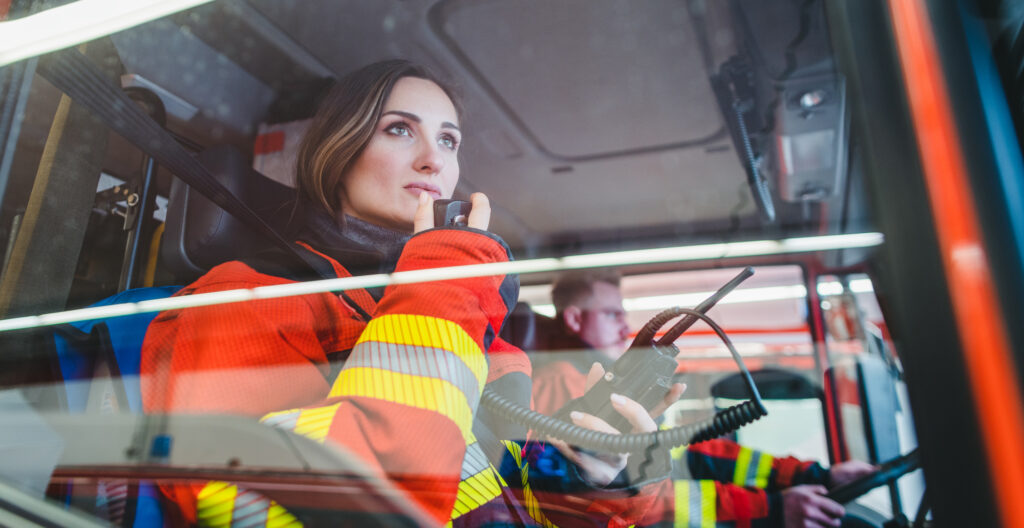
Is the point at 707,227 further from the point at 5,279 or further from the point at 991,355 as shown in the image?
the point at 5,279

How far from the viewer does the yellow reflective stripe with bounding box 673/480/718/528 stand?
0.96 metres

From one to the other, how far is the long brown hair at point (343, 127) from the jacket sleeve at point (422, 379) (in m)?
0.32

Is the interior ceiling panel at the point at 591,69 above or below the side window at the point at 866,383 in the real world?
above

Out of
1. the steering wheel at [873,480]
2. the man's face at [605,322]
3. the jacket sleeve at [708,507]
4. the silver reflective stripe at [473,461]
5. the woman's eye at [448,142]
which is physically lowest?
the jacket sleeve at [708,507]

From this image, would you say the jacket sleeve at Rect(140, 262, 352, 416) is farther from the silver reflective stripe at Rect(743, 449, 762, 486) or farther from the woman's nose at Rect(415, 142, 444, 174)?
the silver reflective stripe at Rect(743, 449, 762, 486)

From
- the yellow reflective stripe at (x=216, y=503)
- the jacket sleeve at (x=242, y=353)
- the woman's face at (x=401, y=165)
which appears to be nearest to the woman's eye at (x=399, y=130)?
the woman's face at (x=401, y=165)

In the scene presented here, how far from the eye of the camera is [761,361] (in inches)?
40.1

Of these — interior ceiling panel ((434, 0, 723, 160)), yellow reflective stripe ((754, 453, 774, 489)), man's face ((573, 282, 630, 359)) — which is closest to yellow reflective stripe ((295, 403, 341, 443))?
man's face ((573, 282, 630, 359))

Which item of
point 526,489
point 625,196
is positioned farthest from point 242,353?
point 625,196

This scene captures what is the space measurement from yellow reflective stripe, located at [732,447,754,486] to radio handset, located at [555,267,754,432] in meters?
0.16

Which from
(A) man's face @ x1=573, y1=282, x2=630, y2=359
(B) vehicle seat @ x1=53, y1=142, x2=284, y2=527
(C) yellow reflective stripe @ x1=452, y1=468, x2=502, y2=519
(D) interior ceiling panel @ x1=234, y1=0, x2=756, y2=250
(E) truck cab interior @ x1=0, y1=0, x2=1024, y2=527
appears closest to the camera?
(E) truck cab interior @ x1=0, y1=0, x2=1024, y2=527

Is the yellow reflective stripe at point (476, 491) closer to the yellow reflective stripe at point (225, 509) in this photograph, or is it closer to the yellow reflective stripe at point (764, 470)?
the yellow reflective stripe at point (225, 509)

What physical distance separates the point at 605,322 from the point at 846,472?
1.49 feet

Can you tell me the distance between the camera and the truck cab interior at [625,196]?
18.9 inches
